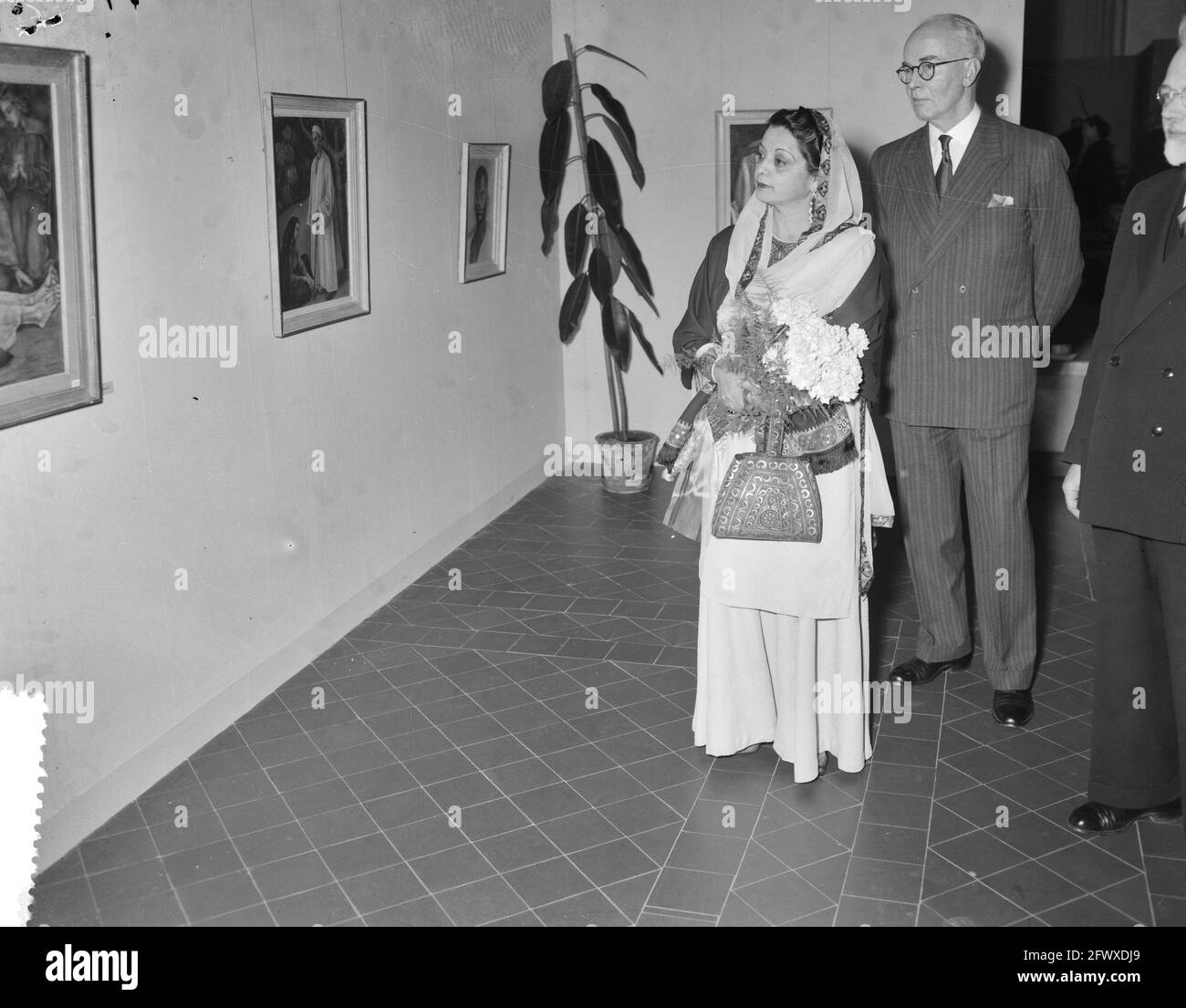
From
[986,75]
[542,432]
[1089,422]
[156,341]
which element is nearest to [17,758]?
[156,341]

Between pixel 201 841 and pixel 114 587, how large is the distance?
3.10 feet

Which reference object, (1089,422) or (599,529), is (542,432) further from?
(1089,422)

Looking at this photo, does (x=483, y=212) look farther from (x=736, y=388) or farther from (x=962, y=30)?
(x=736, y=388)

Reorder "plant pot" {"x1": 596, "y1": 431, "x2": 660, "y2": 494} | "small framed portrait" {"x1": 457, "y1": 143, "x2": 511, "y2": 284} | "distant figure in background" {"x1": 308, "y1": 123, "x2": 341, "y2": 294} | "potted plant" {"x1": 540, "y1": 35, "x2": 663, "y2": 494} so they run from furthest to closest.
Answer: "plant pot" {"x1": 596, "y1": 431, "x2": 660, "y2": 494} → "potted plant" {"x1": 540, "y1": 35, "x2": 663, "y2": 494} → "small framed portrait" {"x1": 457, "y1": 143, "x2": 511, "y2": 284} → "distant figure in background" {"x1": 308, "y1": 123, "x2": 341, "y2": 294}

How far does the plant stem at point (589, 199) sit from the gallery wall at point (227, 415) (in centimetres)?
84

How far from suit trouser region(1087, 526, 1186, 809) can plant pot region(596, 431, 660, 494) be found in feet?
15.7

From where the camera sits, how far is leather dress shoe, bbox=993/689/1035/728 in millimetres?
5098

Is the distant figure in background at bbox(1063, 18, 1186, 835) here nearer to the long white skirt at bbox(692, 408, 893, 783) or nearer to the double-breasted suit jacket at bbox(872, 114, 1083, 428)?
the long white skirt at bbox(692, 408, 893, 783)

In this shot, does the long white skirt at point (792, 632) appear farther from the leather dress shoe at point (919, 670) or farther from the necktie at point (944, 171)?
the necktie at point (944, 171)

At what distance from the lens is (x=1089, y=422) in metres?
4.09

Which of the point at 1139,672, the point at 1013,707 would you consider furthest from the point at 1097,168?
the point at 1139,672

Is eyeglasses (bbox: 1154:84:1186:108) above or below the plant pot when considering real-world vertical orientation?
above

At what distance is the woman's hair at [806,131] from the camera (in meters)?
4.25

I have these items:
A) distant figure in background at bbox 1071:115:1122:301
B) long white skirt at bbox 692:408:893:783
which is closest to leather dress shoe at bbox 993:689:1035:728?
long white skirt at bbox 692:408:893:783
